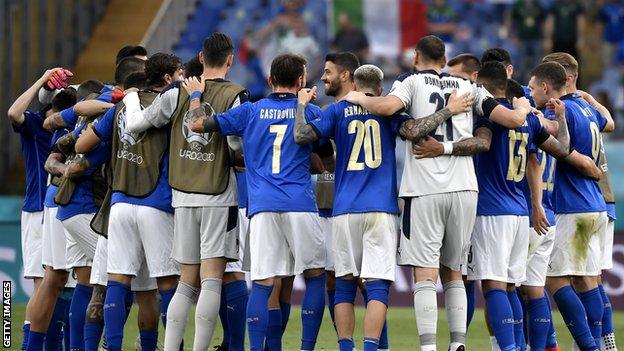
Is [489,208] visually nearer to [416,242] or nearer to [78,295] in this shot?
[416,242]

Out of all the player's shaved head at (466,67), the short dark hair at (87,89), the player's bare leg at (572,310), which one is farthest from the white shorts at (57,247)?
the player's bare leg at (572,310)

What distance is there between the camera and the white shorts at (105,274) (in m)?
10.5

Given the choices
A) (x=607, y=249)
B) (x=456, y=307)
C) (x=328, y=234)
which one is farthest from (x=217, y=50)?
(x=607, y=249)

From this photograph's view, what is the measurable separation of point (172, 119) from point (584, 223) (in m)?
3.64

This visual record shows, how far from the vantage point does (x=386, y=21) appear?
23203mm

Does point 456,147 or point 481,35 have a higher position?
point 481,35

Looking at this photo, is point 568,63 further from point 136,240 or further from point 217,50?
point 136,240

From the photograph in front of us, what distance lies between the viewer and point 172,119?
1029 centimetres

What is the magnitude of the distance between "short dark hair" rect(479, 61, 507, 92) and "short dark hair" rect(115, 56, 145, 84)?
283cm

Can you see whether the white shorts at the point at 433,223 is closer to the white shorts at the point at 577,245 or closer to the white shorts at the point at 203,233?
the white shorts at the point at 203,233

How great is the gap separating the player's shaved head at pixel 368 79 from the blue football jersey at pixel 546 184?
60.4 inches

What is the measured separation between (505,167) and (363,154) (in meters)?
1.19

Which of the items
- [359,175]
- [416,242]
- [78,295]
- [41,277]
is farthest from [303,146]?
[41,277]

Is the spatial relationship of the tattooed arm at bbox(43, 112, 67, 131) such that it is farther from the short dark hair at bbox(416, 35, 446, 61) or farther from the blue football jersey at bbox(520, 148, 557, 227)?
the blue football jersey at bbox(520, 148, 557, 227)
